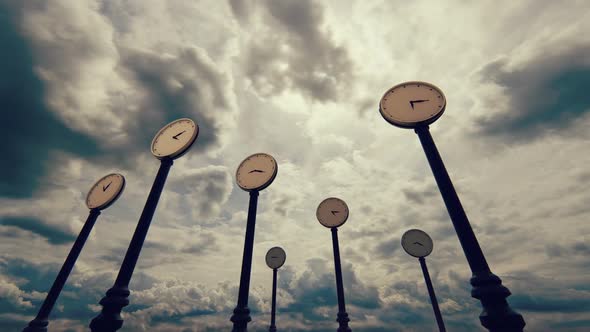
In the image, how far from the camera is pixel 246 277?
9812 mm

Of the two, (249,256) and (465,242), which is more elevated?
(249,256)

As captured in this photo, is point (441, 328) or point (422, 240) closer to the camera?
point (441, 328)

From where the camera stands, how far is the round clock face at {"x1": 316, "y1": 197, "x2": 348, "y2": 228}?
57.6 ft

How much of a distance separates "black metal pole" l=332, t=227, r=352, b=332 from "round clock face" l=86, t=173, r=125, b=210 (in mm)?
13003

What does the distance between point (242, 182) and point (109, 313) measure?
673cm

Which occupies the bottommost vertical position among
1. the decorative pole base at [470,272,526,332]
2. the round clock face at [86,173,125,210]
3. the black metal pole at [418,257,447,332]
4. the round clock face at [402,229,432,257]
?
the decorative pole base at [470,272,526,332]

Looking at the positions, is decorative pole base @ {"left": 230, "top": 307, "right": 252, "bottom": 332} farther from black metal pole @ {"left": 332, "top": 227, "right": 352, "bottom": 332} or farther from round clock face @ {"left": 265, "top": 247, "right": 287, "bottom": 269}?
round clock face @ {"left": 265, "top": 247, "right": 287, "bottom": 269}

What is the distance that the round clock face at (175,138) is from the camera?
1079 cm

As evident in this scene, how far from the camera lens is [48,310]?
38.4ft

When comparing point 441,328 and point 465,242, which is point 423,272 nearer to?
point 441,328

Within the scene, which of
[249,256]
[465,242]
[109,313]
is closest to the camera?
[465,242]

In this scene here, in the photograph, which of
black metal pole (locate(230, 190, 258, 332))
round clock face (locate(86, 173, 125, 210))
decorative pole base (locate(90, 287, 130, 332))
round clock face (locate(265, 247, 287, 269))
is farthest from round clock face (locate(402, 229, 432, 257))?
round clock face (locate(86, 173, 125, 210))

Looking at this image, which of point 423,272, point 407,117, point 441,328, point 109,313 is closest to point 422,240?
point 423,272

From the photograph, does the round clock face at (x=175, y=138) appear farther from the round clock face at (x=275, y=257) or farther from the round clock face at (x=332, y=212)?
the round clock face at (x=275, y=257)
